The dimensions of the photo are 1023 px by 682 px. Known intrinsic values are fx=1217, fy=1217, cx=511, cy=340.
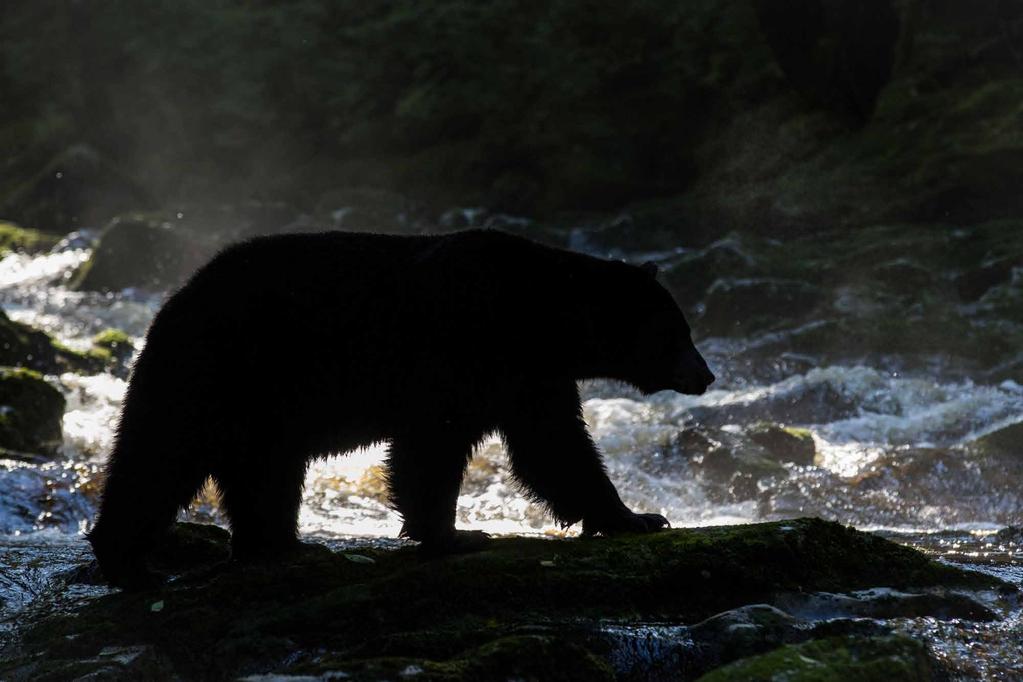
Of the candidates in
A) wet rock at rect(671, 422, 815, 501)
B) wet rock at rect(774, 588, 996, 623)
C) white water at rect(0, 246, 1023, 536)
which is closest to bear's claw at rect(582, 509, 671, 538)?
wet rock at rect(774, 588, 996, 623)

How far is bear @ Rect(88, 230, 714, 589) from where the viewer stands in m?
5.30

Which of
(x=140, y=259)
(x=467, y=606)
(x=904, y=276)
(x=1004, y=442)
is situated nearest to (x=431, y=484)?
(x=467, y=606)

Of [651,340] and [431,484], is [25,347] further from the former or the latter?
[651,340]

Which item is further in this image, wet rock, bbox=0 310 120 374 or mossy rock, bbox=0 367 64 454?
wet rock, bbox=0 310 120 374

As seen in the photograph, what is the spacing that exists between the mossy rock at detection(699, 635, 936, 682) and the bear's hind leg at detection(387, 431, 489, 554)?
5.49ft

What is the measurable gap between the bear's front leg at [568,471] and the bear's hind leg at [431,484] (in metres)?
0.49

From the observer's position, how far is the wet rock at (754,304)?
15.6 meters

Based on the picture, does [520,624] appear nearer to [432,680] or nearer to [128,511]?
[432,680]

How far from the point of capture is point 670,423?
12.4 metres

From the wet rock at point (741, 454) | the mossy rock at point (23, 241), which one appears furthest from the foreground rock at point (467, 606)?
the mossy rock at point (23, 241)

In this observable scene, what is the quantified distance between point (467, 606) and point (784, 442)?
22.1 feet

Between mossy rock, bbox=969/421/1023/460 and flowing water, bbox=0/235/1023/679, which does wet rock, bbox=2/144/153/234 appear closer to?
flowing water, bbox=0/235/1023/679

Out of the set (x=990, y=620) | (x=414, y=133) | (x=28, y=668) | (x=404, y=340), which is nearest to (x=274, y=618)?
(x=28, y=668)

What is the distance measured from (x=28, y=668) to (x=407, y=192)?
1717cm
